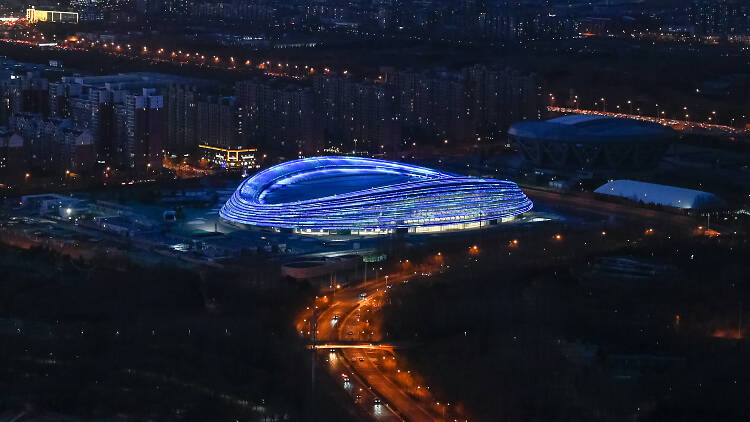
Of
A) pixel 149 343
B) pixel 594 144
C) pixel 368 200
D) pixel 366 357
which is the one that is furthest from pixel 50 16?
pixel 366 357

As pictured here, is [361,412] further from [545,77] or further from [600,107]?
[545,77]

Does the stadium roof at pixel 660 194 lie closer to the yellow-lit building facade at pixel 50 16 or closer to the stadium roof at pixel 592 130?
the stadium roof at pixel 592 130

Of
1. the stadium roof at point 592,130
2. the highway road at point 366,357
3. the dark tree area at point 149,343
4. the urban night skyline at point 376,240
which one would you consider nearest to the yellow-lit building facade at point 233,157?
the urban night skyline at point 376,240

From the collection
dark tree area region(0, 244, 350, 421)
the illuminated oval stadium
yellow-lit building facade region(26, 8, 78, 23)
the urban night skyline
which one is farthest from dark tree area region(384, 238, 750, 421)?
yellow-lit building facade region(26, 8, 78, 23)

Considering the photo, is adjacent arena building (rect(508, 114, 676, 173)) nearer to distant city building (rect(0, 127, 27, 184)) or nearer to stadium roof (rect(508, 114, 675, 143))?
stadium roof (rect(508, 114, 675, 143))

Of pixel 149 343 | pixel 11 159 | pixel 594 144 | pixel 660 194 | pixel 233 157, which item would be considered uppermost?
pixel 594 144

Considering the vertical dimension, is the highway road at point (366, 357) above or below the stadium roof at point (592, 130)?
below

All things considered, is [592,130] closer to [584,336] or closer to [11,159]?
[11,159]
